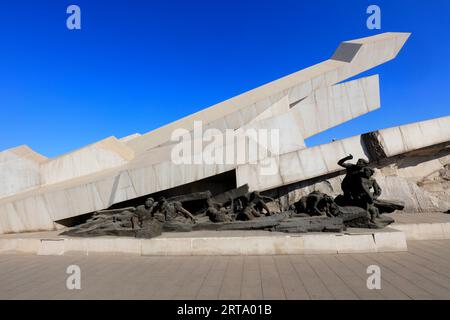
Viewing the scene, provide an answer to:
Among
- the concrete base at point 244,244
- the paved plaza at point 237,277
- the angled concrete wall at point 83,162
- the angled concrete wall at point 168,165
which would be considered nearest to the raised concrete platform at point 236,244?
the concrete base at point 244,244

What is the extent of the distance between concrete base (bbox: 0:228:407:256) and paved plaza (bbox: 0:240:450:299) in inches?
6.3

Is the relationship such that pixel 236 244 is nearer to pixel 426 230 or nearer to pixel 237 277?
pixel 237 277

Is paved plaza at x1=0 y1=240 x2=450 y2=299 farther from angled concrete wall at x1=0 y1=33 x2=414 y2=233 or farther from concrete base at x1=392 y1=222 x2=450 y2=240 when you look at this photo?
angled concrete wall at x1=0 y1=33 x2=414 y2=233

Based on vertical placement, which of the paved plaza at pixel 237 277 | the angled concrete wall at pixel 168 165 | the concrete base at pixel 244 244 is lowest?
the paved plaza at pixel 237 277

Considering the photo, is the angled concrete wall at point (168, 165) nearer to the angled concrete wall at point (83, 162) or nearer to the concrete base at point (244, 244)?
the angled concrete wall at point (83, 162)

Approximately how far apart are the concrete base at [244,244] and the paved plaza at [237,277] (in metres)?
0.16

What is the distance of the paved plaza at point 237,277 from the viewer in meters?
3.26

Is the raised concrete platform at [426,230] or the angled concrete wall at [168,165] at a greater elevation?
the angled concrete wall at [168,165]

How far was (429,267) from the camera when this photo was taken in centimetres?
403

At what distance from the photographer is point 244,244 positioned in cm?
506

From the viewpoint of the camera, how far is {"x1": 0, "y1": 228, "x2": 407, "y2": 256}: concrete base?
4.93 meters

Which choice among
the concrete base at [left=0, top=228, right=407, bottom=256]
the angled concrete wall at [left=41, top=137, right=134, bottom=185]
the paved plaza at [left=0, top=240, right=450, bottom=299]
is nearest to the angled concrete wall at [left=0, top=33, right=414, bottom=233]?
the angled concrete wall at [left=41, top=137, right=134, bottom=185]

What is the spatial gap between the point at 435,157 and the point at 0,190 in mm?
13317

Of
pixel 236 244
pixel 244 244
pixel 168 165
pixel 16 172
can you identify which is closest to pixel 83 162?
pixel 16 172
